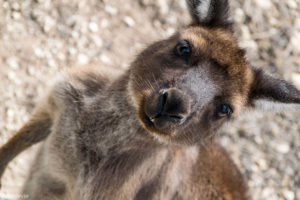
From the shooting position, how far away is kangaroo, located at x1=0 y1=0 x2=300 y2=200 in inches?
90.9

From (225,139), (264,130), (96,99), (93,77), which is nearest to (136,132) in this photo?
(96,99)

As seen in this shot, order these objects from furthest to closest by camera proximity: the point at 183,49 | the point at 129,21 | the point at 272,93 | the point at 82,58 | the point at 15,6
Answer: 1. the point at 129,21
2. the point at 82,58
3. the point at 15,6
4. the point at 272,93
5. the point at 183,49

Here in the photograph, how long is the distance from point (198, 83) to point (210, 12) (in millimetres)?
631

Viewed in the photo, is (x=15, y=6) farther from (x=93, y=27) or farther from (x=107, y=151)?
(x=107, y=151)

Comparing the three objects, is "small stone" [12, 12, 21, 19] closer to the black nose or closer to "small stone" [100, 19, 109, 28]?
"small stone" [100, 19, 109, 28]

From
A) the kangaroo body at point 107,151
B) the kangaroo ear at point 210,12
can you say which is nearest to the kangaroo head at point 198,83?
the kangaroo ear at point 210,12

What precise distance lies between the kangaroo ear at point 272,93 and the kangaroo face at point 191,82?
3.5 inches

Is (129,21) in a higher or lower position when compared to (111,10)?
lower

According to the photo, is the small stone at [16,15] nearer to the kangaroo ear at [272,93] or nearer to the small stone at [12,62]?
the small stone at [12,62]

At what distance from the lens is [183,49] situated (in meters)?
2.44

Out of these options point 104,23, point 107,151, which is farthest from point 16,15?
point 107,151

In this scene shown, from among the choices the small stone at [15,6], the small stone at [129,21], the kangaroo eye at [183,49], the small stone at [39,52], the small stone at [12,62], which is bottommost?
the small stone at [129,21]

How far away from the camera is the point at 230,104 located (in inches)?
96.1

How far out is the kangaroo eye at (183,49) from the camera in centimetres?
241
